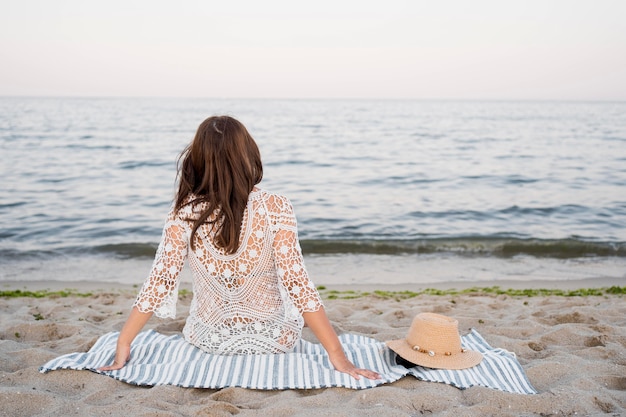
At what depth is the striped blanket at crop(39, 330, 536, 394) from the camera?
132 inches

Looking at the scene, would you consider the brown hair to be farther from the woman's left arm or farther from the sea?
the woman's left arm

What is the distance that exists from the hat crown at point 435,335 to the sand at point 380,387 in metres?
0.24

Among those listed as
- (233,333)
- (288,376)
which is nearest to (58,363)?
(233,333)

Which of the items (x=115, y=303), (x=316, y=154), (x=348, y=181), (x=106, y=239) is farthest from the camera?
(x=316, y=154)

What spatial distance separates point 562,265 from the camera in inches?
344

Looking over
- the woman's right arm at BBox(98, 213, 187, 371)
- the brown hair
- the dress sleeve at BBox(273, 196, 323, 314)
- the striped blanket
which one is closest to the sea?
the brown hair

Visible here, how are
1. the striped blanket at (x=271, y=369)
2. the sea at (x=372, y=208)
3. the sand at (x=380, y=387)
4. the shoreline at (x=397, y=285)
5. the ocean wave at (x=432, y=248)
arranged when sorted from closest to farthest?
the sand at (x=380, y=387), the striped blanket at (x=271, y=369), the shoreline at (x=397, y=285), the sea at (x=372, y=208), the ocean wave at (x=432, y=248)

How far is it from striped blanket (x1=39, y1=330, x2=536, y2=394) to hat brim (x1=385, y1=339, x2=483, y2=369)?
0.14 ft

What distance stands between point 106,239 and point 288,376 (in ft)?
25.4

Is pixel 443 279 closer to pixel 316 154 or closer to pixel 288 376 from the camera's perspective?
pixel 288 376

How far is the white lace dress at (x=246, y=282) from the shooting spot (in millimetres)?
3385

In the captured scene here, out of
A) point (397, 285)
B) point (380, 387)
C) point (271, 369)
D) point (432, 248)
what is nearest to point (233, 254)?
point (271, 369)

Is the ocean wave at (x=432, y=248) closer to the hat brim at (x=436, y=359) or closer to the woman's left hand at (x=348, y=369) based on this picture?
the hat brim at (x=436, y=359)

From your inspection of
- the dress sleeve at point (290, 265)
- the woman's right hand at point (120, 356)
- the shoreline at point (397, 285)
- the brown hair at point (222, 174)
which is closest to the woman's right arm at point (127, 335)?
the woman's right hand at point (120, 356)
